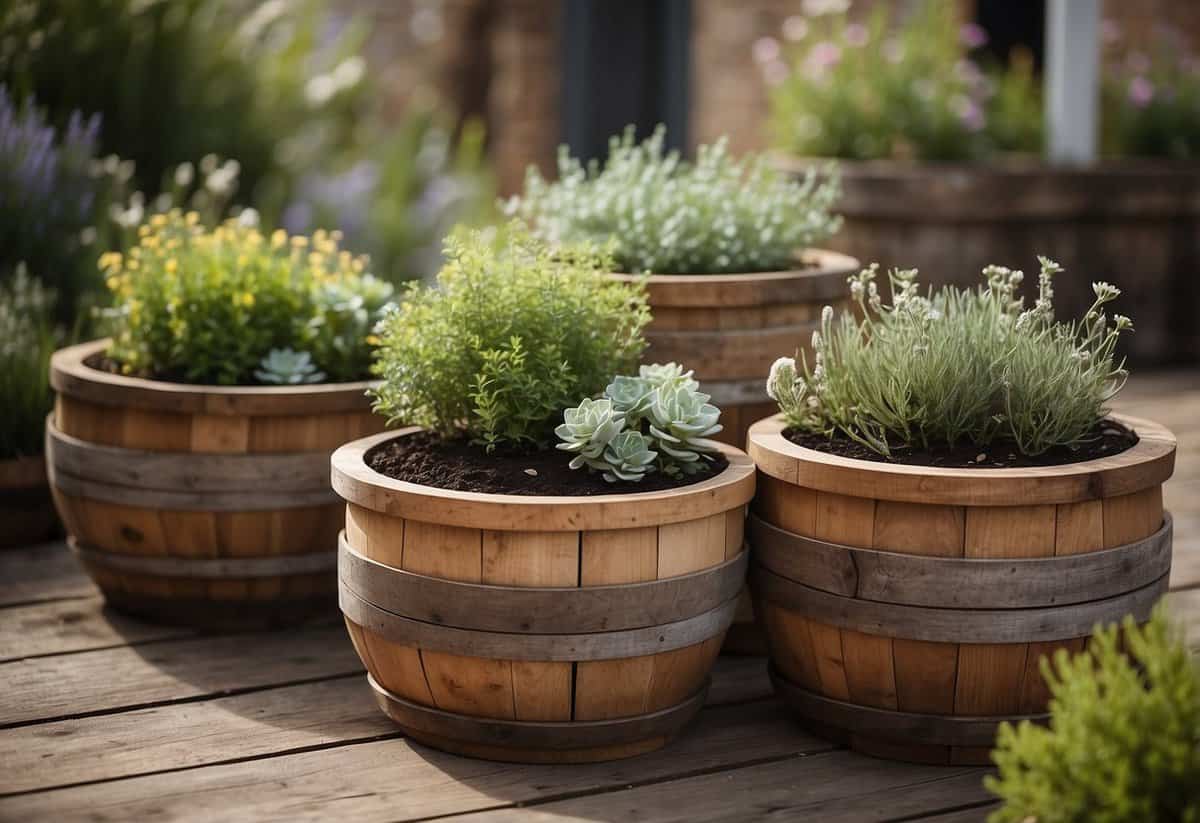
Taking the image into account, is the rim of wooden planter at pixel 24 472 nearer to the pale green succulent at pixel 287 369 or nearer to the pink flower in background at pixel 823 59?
the pale green succulent at pixel 287 369

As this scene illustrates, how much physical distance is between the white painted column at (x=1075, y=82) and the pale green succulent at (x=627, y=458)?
3942mm

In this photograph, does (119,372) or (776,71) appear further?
(776,71)

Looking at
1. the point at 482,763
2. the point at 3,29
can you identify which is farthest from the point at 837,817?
the point at 3,29

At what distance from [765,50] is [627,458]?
14.1ft

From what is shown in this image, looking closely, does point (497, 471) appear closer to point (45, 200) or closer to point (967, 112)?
point (45, 200)

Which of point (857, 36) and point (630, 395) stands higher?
point (857, 36)

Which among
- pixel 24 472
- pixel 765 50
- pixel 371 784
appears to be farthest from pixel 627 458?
pixel 765 50

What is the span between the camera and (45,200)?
13.9 feet

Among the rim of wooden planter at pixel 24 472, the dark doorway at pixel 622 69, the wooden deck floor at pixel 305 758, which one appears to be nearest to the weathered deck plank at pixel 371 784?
the wooden deck floor at pixel 305 758

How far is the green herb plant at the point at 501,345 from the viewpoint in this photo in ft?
8.89

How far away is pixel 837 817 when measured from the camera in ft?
7.86

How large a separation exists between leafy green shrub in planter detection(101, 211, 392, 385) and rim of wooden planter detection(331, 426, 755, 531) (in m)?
0.76

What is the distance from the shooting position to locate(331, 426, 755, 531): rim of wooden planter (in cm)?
241

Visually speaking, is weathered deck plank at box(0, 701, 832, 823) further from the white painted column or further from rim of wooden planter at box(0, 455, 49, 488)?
the white painted column
